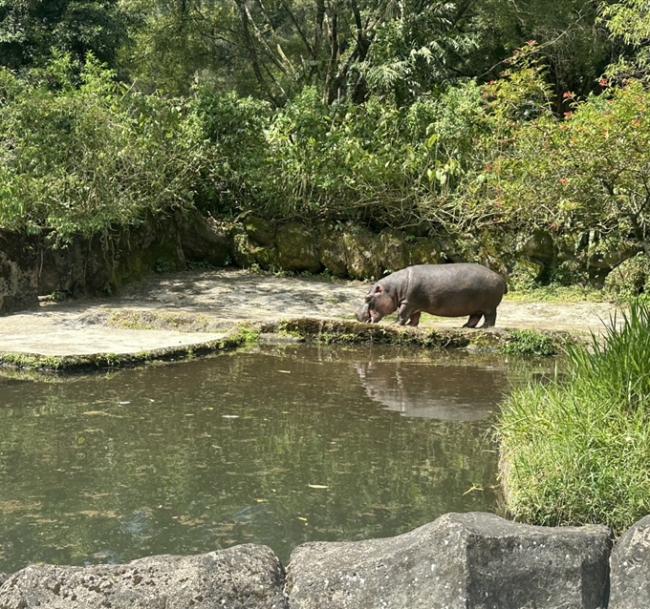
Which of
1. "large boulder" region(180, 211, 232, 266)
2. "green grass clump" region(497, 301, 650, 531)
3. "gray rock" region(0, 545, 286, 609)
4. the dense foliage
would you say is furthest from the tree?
"gray rock" region(0, 545, 286, 609)

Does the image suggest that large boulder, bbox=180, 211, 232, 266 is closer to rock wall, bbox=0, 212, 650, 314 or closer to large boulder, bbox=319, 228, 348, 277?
rock wall, bbox=0, 212, 650, 314

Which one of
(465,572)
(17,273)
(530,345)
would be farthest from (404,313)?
(465,572)

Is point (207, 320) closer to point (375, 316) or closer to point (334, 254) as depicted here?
point (375, 316)

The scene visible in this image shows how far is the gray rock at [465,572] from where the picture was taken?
266 cm

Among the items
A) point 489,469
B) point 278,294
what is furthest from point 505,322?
point 489,469

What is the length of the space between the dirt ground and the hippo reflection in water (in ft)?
7.29

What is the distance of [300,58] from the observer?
25.1 m

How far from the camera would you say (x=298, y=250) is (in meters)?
16.9

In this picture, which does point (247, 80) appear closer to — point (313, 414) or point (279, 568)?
point (313, 414)

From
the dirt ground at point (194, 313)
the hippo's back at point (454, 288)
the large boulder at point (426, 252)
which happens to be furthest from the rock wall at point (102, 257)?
the hippo's back at point (454, 288)

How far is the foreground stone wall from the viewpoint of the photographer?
2629mm

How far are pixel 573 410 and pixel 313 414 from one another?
8.12 ft

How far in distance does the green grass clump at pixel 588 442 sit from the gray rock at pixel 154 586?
75.2 inches

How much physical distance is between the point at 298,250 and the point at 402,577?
14.4 m
